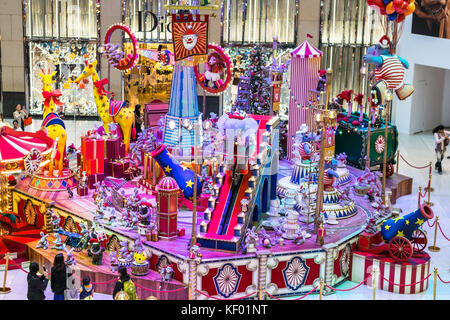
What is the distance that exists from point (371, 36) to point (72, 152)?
9.49 m


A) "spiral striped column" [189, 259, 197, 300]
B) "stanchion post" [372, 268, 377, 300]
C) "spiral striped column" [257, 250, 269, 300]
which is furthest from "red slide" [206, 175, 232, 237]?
"stanchion post" [372, 268, 377, 300]

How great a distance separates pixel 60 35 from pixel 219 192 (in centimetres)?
1068

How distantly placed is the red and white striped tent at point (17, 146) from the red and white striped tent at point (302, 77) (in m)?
5.10

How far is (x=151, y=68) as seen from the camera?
68.9 ft

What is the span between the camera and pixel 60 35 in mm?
21984

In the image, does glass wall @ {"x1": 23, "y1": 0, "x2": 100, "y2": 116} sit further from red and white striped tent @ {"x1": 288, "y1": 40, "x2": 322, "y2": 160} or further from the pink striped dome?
the pink striped dome

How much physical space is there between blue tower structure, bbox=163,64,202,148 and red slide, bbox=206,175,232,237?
2.20 meters

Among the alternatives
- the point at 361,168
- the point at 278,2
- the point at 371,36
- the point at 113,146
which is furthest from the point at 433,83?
the point at 113,146

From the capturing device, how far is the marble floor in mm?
12430

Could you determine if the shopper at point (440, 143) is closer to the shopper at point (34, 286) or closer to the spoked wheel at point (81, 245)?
the spoked wheel at point (81, 245)

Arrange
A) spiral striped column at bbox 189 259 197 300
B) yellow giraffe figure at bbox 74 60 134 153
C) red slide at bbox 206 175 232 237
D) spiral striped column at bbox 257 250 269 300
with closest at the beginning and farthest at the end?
1. spiral striped column at bbox 189 259 197 300
2. spiral striped column at bbox 257 250 269 300
3. red slide at bbox 206 175 232 237
4. yellow giraffe figure at bbox 74 60 134 153

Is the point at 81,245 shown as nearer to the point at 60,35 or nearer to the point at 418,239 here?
the point at 418,239

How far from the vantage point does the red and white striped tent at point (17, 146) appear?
1338cm

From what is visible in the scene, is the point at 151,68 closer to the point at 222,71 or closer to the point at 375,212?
the point at 222,71
